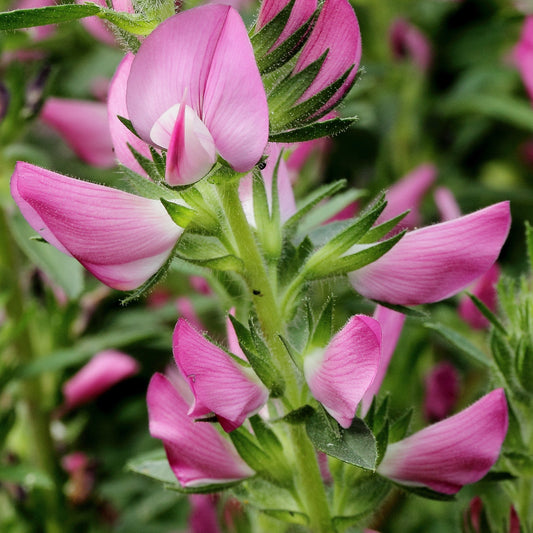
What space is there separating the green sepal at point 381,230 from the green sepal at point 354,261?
0.05 ft

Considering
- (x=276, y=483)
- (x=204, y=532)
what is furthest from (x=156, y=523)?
(x=276, y=483)

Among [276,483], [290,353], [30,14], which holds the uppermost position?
[30,14]

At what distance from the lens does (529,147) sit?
2004 millimetres

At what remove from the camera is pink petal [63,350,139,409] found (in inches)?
50.6

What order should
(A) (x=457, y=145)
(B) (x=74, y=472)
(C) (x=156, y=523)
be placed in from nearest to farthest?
(B) (x=74, y=472), (C) (x=156, y=523), (A) (x=457, y=145)

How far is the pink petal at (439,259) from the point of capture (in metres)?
0.66

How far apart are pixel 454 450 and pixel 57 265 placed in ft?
2.13

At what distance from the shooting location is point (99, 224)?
0.60m

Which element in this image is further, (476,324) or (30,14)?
(476,324)

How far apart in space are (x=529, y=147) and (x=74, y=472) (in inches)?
47.8

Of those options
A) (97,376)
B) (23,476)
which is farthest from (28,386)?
(23,476)

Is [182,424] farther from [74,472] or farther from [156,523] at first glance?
[156,523]

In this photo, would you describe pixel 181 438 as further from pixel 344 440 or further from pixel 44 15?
pixel 44 15

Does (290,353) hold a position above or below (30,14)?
below
